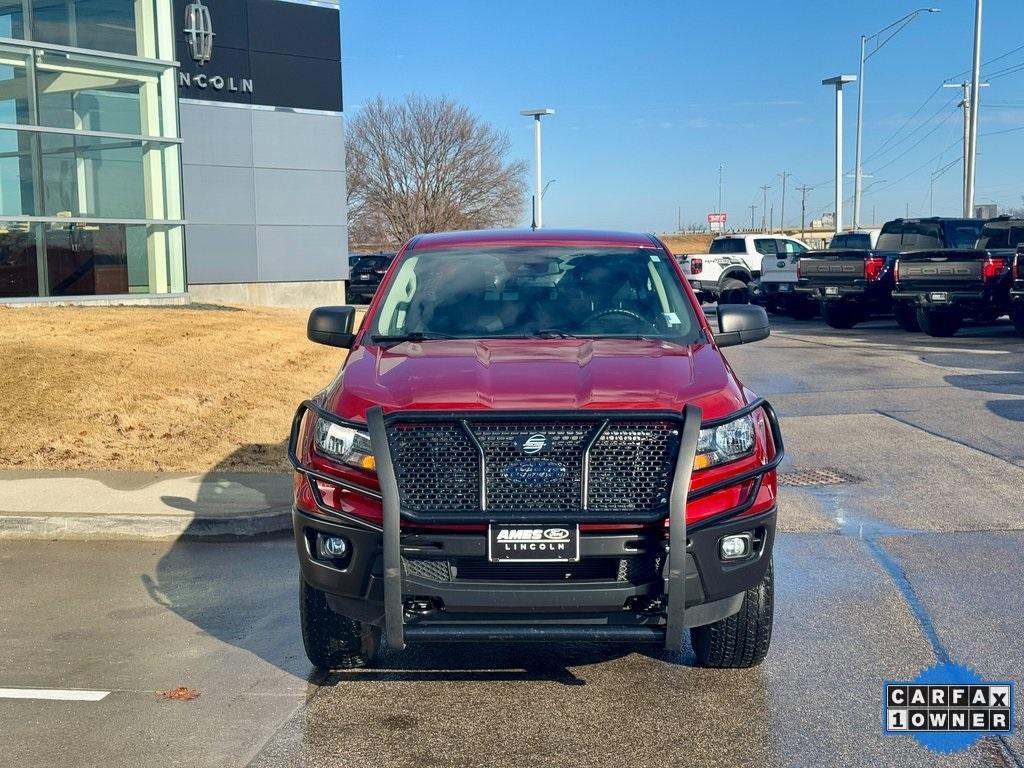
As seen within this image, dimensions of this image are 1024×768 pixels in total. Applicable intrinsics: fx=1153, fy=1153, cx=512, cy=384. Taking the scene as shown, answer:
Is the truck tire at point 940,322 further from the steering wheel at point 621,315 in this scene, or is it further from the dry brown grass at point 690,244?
the dry brown grass at point 690,244

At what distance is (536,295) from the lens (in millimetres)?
5781

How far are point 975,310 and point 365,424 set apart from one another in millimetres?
18573

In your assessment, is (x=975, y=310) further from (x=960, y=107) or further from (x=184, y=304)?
(x=960, y=107)

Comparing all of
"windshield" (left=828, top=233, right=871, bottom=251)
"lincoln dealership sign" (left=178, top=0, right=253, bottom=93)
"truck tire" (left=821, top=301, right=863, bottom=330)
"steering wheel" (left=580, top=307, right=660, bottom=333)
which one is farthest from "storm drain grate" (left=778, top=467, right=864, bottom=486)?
"lincoln dealership sign" (left=178, top=0, right=253, bottom=93)

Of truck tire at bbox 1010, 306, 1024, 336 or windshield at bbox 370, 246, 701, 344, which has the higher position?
windshield at bbox 370, 246, 701, 344

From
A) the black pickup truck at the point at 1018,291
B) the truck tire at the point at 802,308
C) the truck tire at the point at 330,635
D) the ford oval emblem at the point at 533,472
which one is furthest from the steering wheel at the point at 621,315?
the truck tire at the point at 802,308

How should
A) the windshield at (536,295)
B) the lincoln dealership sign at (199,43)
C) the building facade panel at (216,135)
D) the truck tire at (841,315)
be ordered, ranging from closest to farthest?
1. the windshield at (536,295)
2. the truck tire at (841,315)
3. the lincoln dealership sign at (199,43)
4. the building facade panel at (216,135)

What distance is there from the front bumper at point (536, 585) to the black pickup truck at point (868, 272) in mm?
19879

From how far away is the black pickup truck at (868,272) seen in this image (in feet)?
75.5

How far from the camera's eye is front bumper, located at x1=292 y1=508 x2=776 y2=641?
13.6ft

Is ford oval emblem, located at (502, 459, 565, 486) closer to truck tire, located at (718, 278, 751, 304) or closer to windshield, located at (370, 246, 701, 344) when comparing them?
windshield, located at (370, 246, 701, 344)

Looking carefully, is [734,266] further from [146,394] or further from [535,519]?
[535,519]

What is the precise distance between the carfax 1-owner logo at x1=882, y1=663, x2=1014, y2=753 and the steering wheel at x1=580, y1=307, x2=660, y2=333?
6.44ft

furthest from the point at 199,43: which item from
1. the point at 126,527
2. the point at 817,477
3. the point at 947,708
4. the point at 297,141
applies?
the point at 947,708
